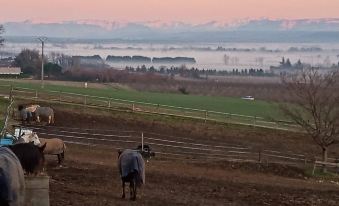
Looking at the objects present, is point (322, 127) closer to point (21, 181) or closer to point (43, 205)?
point (43, 205)

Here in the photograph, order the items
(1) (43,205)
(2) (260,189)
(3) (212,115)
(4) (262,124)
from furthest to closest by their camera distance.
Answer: (3) (212,115) < (4) (262,124) < (2) (260,189) < (1) (43,205)

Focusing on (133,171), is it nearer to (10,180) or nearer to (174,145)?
(10,180)

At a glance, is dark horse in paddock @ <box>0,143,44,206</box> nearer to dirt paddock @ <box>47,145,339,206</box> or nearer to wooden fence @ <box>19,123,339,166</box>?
dirt paddock @ <box>47,145,339,206</box>

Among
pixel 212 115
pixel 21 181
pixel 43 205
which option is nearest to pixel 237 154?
pixel 212 115

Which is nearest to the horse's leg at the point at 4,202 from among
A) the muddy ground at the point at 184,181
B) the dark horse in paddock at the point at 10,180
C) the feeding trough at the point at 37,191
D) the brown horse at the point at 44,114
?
the dark horse in paddock at the point at 10,180

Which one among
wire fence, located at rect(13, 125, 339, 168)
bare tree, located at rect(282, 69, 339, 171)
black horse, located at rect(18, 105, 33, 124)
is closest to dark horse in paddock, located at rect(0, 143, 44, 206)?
wire fence, located at rect(13, 125, 339, 168)

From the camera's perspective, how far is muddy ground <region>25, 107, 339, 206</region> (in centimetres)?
1572

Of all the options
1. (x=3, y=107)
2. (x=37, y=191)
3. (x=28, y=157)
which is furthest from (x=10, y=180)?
(x=3, y=107)

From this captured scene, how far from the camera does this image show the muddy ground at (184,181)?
15719 mm

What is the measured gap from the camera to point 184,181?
19.8m

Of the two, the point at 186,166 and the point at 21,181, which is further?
the point at 186,166

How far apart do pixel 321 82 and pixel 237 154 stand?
243 inches

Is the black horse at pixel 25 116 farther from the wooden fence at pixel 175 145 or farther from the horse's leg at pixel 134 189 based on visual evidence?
the horse's leg at pixel 134 189

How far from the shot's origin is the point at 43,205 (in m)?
11.4
